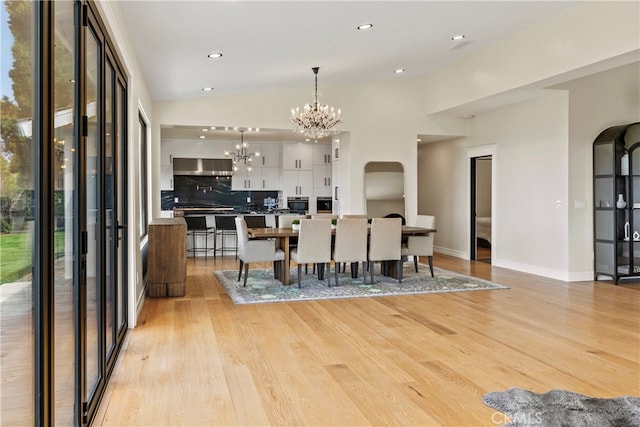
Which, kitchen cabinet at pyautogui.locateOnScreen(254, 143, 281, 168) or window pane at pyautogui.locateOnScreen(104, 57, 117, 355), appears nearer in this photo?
window pane at pyautogui.locateOnScreen(104, 57, 117, 355)

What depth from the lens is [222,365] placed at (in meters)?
3.41

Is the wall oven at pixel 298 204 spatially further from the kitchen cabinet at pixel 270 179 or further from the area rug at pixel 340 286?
the area rug at pixel 340 286

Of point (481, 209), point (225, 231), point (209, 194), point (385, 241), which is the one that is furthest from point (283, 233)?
point (209, 194)

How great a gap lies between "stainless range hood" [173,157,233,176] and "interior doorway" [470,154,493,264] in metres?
5.36

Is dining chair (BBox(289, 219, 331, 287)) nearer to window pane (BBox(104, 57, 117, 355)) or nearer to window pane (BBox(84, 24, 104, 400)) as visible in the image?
window pane (BBox(104, 57, 117, 355))

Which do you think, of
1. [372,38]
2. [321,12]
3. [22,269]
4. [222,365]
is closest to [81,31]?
[22,269]

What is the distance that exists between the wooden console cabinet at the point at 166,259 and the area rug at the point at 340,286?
2.18ft

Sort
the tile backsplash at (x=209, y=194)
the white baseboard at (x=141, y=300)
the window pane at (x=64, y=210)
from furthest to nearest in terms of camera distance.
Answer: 1. the tile backsplash at (x=209, y=194)
2. the white baseboard at (x=141, y=300)
3. the window pane at (x=64, y=210)

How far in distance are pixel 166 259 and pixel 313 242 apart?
1811 mm

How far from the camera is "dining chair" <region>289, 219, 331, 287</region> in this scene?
627cm

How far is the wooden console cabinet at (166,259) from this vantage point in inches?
219

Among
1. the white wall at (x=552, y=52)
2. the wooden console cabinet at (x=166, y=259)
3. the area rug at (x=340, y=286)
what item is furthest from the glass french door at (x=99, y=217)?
the white wall at (x=552, y=52)

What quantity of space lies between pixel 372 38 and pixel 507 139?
3.66 m

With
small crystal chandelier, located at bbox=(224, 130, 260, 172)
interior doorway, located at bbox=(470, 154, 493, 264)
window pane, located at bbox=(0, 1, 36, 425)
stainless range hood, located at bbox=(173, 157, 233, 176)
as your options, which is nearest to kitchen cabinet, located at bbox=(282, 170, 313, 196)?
small crystal chandelier, located at bbox=(224, 130, 260, 172)
